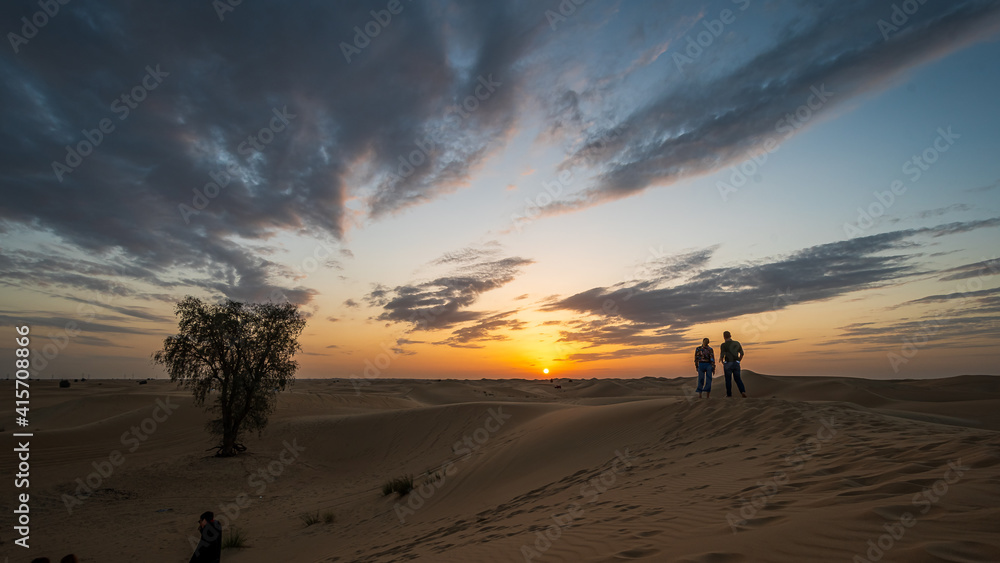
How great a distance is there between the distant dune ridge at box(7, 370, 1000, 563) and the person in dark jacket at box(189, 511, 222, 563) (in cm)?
191

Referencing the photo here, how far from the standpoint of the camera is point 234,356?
742 inches

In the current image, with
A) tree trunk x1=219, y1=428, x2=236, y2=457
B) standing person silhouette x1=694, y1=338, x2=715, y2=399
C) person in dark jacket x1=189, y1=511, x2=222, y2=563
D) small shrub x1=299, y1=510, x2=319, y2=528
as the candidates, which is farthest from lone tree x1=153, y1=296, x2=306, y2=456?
standing person silhouette x1=694, y1=338, x2=715, y2=399

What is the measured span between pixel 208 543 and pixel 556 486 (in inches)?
246

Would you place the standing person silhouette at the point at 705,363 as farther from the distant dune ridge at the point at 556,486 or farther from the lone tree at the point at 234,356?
the lone tree at the point at 234,356

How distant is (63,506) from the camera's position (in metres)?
14.1

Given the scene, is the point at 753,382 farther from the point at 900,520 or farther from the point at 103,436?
the point at 103,436

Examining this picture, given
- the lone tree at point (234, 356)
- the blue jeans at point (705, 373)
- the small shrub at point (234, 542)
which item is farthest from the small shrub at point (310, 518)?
the blue jeans at point (705, 373)

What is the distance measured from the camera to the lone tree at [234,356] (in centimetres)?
1803

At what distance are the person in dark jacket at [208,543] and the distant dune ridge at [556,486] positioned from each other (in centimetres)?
191

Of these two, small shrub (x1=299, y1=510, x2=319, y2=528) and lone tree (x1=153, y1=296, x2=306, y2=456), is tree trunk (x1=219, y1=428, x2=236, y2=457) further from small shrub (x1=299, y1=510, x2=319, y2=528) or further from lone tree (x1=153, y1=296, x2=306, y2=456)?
small shrub (x1=299, y1=510, x2=319, y2=528)

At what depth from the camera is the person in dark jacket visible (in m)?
7.46

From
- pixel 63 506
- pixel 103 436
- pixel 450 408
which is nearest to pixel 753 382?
pixel 450 408

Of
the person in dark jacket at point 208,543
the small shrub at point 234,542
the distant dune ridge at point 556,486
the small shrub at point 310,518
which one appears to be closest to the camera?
the distant dune ridge at point 556,486

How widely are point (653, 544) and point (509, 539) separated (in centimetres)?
241
